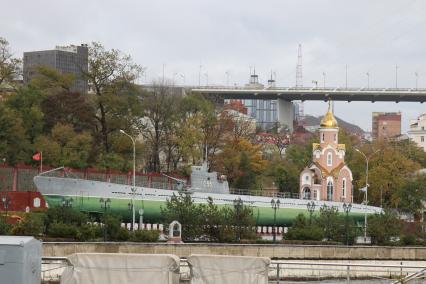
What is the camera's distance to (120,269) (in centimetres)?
1739

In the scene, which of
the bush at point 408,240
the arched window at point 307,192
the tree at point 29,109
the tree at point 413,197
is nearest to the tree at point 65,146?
the tree at point 29,109

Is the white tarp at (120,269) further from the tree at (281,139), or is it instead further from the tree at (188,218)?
the tree at (281,139)

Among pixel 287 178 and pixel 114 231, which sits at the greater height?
pixel 287 178

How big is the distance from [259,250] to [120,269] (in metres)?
25.0

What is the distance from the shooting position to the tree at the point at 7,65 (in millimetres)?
66875

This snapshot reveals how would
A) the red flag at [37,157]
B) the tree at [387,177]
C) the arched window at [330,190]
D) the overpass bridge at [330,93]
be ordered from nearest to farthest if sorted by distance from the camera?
the red flag at [37,157]
the arched window at [330,190]
the tree at [387,177]
the overpass bridge at [330,93]

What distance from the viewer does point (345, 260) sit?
4438 centimetres

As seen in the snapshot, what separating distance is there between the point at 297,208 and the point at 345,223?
68.1 feet

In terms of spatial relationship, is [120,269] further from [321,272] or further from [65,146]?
[65,146]

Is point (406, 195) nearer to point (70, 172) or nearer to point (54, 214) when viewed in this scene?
point (70, 172)

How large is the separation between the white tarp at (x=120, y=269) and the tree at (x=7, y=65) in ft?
170

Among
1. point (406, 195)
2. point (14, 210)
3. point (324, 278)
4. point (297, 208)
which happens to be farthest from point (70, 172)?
point (324, 278)

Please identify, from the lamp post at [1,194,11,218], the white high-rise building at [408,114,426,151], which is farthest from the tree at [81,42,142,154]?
the white high-rise building at [408,114,426,151]

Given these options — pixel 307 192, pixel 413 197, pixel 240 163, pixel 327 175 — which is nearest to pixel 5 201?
pixel 240 163
